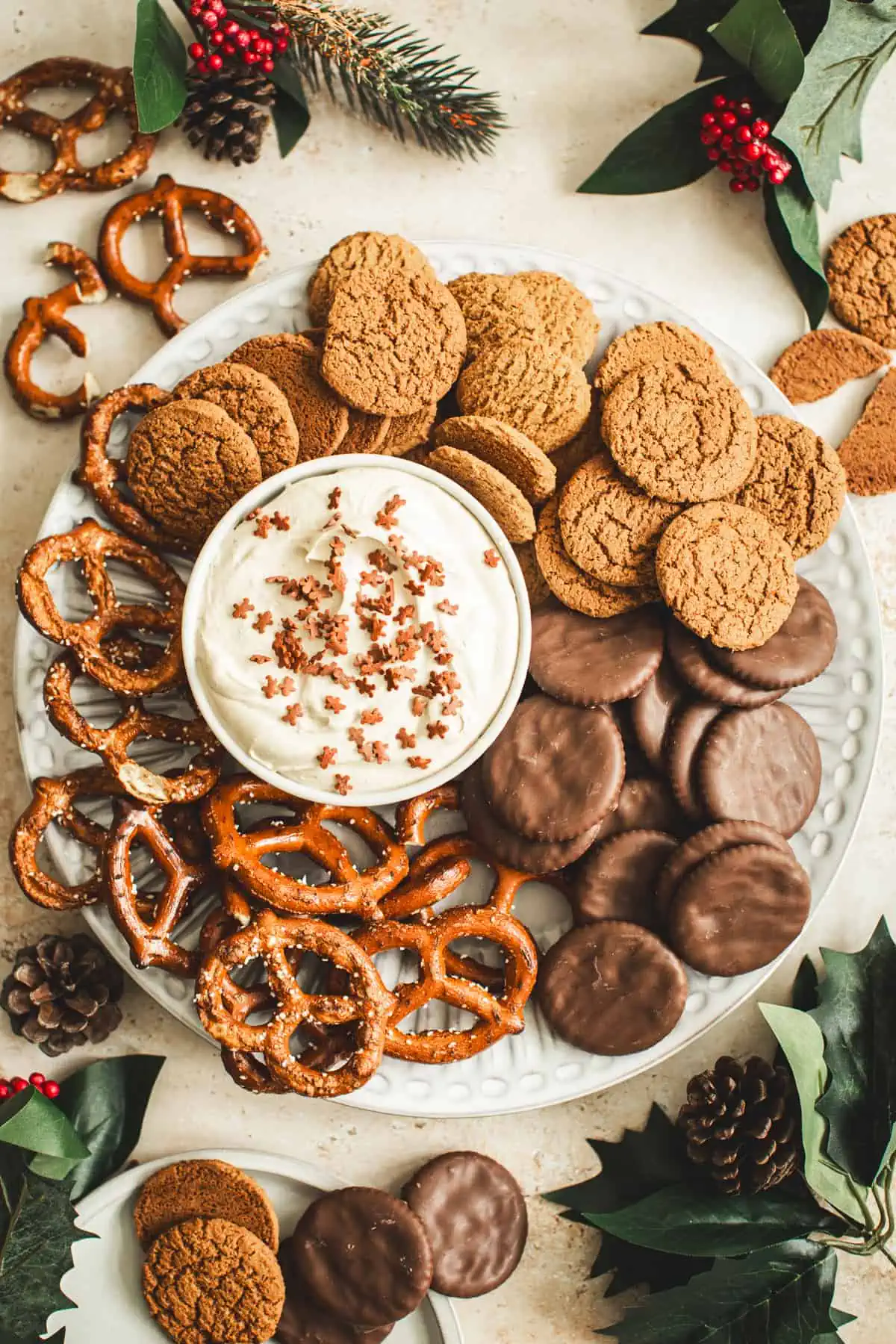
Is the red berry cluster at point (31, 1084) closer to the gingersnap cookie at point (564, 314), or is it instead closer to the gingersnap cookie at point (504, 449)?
the gingersnap cookie at point (504, 449)

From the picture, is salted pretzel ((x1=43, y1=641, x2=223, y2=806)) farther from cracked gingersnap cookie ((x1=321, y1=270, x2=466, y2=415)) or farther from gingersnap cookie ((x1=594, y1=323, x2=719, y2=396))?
gingersnap cookie ((x1=594, y1=323, x2=719, y2=396))

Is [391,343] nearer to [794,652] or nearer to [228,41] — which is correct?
[228,41]

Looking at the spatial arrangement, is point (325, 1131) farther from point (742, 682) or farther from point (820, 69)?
point (820, 69)

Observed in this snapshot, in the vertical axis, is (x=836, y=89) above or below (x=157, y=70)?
above

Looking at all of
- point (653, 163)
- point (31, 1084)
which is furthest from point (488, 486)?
point (31, 1084)

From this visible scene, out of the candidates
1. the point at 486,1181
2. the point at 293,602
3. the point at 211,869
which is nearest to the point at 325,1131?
the point at 486,1181

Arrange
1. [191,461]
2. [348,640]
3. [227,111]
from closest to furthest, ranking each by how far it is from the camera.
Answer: [348,640] < [191,461] < [227,111]
